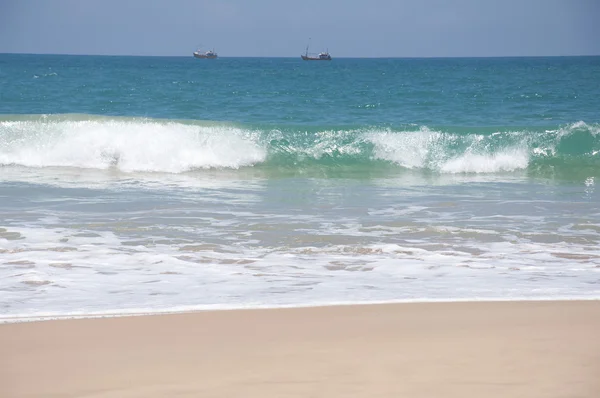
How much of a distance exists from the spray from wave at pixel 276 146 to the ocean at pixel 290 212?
42 millimetres

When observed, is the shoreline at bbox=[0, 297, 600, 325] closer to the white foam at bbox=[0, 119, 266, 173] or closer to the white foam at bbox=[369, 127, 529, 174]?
the white foam at bbox=[0, 119, 266, 173]

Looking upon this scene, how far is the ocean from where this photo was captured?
16.4 ft

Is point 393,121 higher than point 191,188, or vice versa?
point 393,121

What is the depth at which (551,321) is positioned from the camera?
13.6ft

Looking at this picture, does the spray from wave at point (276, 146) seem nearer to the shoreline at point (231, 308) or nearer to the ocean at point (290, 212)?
the ocean at point (290, 212)

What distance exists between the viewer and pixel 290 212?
809 cm

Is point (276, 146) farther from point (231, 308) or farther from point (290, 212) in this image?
point (231, 308)

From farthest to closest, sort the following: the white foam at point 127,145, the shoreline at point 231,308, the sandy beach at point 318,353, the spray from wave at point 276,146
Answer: the spray from wave at point 276,146 → the white foam at point 127,145 → the shoreline at point 231,308 → the sandy beach at point 318,353

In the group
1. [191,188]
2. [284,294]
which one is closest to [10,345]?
[284,294]

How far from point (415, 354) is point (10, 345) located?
75.5 inches

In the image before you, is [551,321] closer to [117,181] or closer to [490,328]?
[490,328]

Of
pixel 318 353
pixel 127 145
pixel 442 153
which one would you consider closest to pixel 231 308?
pixel 318 353

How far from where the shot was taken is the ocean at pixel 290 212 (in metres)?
4.98

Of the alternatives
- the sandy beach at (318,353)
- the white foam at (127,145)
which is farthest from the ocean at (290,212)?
the sandy beach at (318,353)
